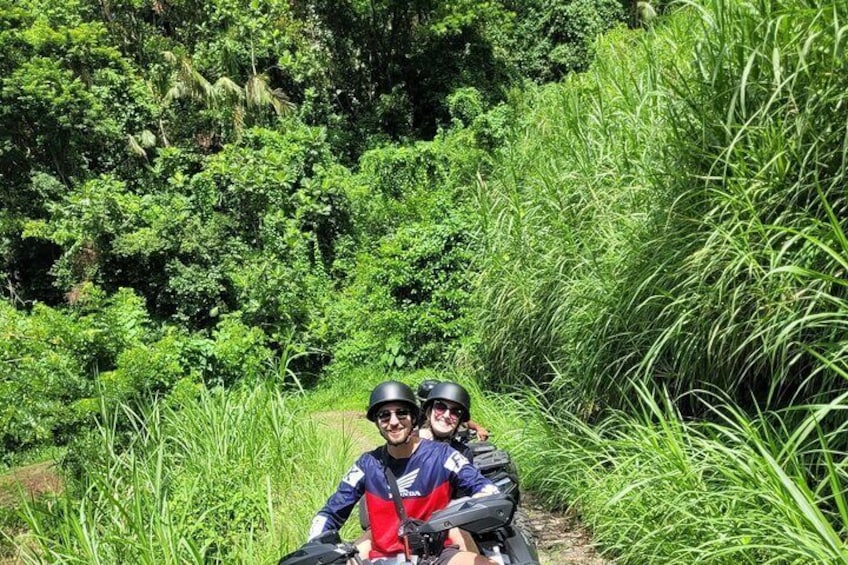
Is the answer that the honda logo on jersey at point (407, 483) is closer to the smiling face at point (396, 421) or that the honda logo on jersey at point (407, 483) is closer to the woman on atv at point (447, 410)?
the smiling face at point (396, 421)

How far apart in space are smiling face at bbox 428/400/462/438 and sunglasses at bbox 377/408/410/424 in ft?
Result: 3.35

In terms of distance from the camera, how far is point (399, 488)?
2.88m

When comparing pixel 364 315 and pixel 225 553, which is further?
pixel 364 315

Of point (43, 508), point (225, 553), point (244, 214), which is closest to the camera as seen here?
point (43, 508)

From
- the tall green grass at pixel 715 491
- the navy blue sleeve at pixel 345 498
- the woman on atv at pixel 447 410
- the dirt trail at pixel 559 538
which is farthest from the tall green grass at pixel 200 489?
the tall green grass at pixel 715 491

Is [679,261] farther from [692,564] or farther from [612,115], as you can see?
[612,115]

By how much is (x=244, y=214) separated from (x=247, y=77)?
237 inches

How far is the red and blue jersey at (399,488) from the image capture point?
2.85 m

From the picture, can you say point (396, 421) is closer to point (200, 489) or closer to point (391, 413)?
point (391, 413)

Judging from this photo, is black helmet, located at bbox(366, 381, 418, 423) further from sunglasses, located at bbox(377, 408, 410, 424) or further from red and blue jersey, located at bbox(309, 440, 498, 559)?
red and blue jersey, located at bbox(309, 440, 498, 559)

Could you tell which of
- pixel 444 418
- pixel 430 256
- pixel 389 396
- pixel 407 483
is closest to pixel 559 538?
pixel 444 418

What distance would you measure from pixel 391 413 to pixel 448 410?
109 centimetres

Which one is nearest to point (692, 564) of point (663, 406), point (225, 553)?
point (663, 406)

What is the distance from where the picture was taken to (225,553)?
12.5 ft
